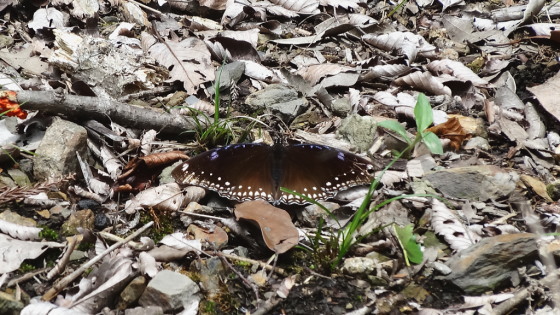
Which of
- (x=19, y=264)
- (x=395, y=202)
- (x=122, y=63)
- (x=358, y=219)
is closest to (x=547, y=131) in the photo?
(x=395, y=202)

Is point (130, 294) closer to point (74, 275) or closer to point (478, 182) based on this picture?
point (74, 275)

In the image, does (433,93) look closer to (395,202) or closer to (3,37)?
(395,202)

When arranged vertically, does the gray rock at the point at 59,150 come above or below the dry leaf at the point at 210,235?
above

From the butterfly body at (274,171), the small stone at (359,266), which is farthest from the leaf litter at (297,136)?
the butterfly body at (274,171)

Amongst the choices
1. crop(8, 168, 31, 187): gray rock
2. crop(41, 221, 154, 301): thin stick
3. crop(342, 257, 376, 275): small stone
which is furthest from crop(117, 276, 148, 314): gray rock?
crop(8, 168, 31, 187): gray rock

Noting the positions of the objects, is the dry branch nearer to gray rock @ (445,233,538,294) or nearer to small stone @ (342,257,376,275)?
small stone @ (342,257,376,275)

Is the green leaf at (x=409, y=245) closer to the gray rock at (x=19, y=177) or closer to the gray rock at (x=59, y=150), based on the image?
the gray rock at (x=59, y=150)
